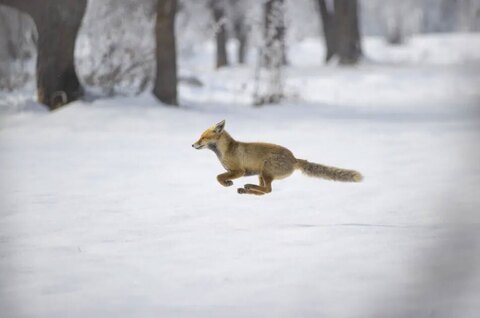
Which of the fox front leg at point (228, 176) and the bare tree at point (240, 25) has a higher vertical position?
the fox front leg at point (228, 176)

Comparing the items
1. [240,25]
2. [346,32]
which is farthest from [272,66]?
[240,25]

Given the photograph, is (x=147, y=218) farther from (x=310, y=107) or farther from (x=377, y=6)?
(x=377, y=6)

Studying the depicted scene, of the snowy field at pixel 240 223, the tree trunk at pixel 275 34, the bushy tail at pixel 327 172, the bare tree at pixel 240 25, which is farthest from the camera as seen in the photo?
the bare tree at pixel 240 25

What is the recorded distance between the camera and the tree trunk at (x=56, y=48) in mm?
11289

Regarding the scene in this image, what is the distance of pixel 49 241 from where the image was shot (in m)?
4.14

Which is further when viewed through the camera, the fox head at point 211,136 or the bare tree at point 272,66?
the bare tree at point 272,66

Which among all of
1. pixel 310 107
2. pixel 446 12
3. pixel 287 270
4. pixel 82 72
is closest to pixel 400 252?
pixel 287 270

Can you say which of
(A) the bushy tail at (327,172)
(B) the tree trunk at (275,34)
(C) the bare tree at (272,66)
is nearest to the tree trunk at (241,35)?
(B) the tree trunk at (275,34)

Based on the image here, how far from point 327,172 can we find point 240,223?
2.35 ft

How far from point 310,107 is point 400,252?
10.1 meters

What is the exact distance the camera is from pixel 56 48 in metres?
11.5

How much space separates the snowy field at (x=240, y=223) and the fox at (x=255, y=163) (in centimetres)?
37

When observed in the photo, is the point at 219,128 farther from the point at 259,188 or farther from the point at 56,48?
the point at 56,48

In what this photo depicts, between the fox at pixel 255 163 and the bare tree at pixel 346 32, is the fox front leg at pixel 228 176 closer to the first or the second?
the fox at pixel 255 163
